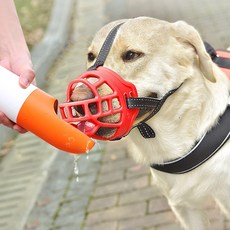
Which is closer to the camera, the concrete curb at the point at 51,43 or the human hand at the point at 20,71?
the human hand at the point at 20,71

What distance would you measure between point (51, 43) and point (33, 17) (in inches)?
74.6

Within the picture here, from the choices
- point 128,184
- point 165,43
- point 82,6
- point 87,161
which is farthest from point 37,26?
point 165,43

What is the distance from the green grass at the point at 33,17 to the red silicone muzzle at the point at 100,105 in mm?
5740

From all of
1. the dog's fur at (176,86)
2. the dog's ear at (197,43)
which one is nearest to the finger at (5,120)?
the dog's fur at (176,86)

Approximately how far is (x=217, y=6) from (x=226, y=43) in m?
2.28

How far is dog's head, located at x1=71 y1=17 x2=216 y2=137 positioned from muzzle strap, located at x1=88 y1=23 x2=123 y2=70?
0.07 feet

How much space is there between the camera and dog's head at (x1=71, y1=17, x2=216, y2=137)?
2.89m

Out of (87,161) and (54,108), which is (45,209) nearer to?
(87,161)

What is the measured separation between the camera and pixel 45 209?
4.57m

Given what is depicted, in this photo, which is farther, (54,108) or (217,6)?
(217,6)

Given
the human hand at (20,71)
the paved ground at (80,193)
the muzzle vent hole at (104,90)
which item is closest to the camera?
the muzzle vent hole at (104,90)

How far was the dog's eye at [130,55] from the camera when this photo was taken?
2.94m

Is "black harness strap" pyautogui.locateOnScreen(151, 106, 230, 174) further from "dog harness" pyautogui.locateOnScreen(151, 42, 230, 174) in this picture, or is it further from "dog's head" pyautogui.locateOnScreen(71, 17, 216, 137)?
"dog's head" pyautogui.locateOnScreen(71, 17, 216, 137)

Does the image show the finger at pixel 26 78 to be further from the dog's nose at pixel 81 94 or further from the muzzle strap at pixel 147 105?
the muzzle strap at pixel 147 105
